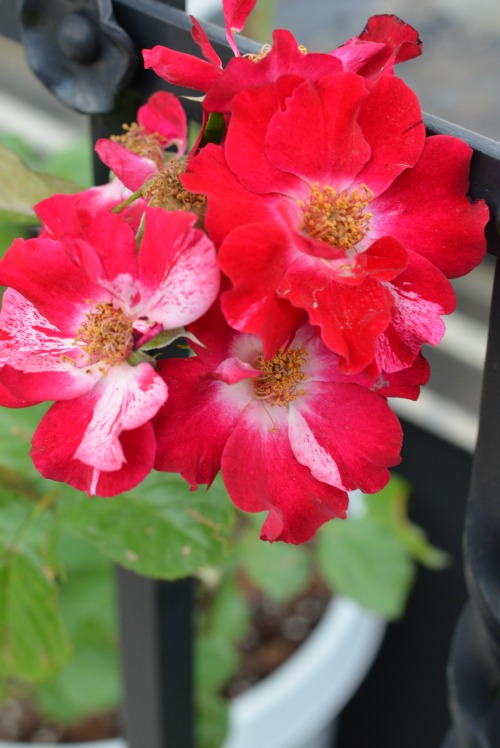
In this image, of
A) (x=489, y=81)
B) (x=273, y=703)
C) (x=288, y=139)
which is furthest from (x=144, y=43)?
(x=489, y=81)

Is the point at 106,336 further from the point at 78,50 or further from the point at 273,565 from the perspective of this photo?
the point at 273,565

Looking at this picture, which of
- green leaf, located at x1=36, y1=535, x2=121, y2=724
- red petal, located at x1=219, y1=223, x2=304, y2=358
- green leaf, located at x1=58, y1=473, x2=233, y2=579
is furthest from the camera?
green leaf, located at x1=36, y1=535, x2=121, y2=724

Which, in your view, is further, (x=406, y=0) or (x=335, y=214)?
(x=406, y=0)

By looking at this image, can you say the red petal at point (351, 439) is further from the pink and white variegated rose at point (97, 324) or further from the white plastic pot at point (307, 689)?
the white plastic pot at point (307, 689)


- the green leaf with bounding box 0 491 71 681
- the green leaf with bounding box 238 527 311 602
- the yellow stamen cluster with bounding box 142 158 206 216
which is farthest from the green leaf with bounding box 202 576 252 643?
the yellow stamen cluster with bounding box 142 158 206 216

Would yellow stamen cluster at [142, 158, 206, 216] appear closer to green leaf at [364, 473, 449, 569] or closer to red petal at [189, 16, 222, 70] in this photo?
red petal at [189, 16, 222, 70]

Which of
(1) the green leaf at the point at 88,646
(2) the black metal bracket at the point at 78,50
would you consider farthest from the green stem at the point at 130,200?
(1) the green leaf at the point at 88,646

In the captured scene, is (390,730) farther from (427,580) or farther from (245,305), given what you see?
(245,305)
